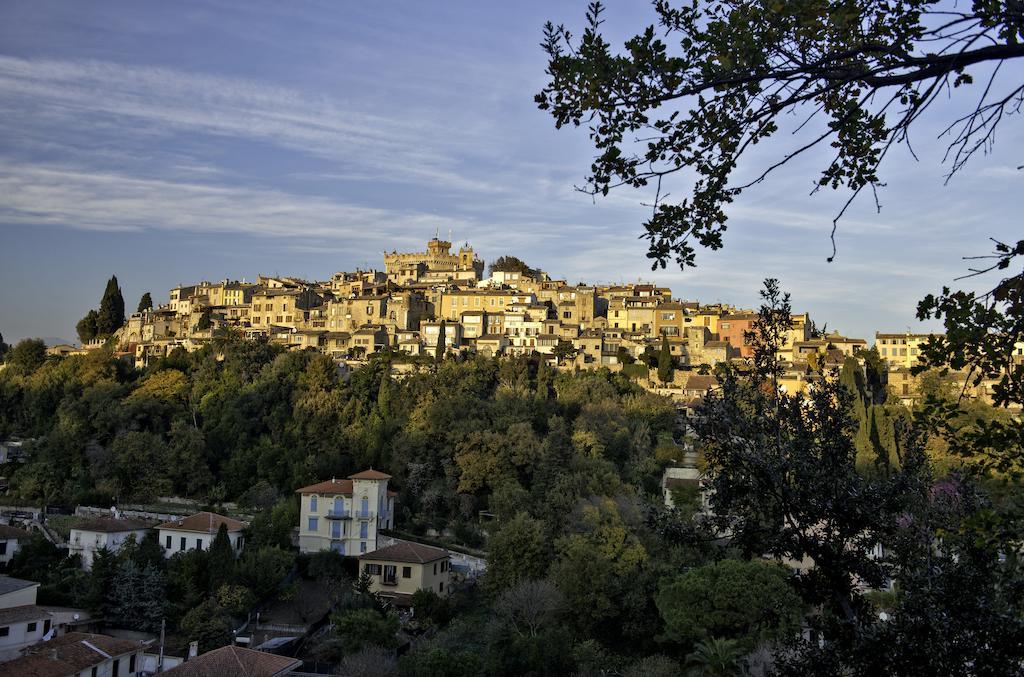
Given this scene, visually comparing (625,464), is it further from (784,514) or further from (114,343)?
(114,343)

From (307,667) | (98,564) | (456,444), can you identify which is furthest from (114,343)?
(307,667)

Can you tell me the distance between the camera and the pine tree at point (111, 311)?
74.2m

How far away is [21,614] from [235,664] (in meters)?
6.95

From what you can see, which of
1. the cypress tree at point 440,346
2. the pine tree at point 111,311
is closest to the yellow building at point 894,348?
the cypress tree at point 440,346

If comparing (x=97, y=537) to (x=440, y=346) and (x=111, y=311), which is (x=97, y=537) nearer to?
(x=440, y=346)

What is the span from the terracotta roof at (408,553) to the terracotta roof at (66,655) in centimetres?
886

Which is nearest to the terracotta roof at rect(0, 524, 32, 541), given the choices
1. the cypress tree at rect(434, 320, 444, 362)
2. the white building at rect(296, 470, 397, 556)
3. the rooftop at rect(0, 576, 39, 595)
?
the rooftop at rect(0, 576, 39, 595)

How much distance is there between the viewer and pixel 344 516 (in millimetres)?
35000

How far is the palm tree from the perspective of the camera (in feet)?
66.1

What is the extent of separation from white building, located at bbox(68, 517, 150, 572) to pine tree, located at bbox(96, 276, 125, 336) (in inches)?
1803

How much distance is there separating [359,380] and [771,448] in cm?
4580

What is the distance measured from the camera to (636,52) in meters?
4.57

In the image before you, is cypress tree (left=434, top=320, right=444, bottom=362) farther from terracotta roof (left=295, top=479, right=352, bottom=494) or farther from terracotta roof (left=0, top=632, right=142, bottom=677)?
terracotta roof (left=0, top=632, right=142, bottom=677)

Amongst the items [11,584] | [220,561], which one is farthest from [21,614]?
[220,561]
